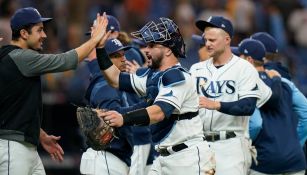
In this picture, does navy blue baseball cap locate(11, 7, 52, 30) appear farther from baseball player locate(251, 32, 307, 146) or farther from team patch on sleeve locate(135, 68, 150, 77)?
baseball player locate(251, 32, 307, 146)

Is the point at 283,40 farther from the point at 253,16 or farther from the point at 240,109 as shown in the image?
the point at 240,109

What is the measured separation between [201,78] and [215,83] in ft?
0.56

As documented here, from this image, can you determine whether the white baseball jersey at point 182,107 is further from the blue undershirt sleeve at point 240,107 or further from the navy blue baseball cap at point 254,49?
the navy blue baseball cap at point 254,49

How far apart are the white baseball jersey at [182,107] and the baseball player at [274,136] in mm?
2177

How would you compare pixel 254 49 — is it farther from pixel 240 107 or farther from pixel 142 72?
pixel 142 72

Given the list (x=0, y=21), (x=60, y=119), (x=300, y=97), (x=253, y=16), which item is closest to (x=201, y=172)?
(x=300, y=97)

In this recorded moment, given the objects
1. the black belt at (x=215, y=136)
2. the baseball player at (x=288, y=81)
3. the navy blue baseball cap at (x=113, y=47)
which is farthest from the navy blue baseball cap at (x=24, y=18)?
the baseball player at (x=288, y=81)

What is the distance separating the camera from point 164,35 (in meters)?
8.82

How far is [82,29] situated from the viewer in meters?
18.7

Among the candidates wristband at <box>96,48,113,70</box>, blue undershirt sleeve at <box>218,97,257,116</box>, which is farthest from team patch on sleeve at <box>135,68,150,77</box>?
blue undershirt sleeve at <box>218,97,257,116</box>

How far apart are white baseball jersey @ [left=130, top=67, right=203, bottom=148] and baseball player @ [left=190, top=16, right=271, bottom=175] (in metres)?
0.99

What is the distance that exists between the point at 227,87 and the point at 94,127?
6.98 ft

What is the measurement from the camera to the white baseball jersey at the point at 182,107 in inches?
337

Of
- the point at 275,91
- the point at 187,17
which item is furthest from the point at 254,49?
the point at 187,17
